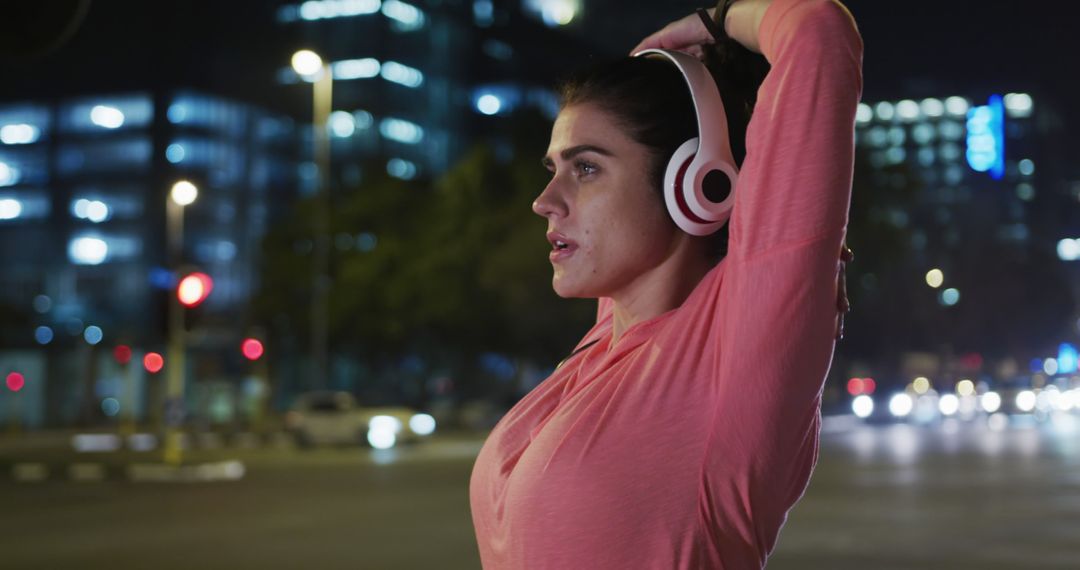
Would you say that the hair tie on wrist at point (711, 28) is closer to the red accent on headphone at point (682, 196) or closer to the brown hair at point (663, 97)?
the brown hair at point (663, 97)

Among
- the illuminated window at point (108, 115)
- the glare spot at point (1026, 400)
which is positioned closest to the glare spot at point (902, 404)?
the glare spot at point (1026, 400)

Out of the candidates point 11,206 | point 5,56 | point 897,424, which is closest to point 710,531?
point 5,56

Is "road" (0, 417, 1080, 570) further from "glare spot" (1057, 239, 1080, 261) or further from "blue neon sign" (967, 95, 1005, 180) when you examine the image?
"glare spot" (1057, 239, 1080, 261)

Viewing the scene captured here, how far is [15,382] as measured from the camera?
48219mm

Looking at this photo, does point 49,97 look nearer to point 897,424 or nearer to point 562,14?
point 562,14

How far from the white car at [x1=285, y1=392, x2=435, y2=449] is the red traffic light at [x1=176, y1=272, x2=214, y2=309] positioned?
1015cm

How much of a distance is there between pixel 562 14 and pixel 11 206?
5333cm

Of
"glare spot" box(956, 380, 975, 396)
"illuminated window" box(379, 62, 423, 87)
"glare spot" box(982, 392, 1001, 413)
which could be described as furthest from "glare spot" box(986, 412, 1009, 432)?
"illuminated window" box(379, 62, 423, 87)

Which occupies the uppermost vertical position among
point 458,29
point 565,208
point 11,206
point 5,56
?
point 458,29

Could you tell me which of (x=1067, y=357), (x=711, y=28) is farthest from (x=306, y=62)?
(x=1067, y=357)

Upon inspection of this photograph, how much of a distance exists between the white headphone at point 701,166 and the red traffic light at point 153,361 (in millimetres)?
51706

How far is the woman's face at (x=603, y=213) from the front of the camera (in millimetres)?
1680

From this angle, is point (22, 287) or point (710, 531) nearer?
point (710, 531)

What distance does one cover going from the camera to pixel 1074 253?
290ft
